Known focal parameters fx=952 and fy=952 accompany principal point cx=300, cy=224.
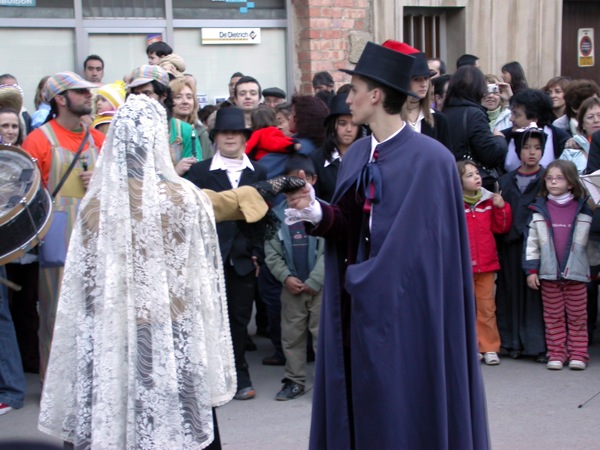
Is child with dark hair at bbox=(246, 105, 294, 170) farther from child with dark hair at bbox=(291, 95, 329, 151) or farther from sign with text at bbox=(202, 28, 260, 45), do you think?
sign with text at bbox=(202, 28, 260, 45)

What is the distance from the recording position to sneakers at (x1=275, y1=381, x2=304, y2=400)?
6.19m

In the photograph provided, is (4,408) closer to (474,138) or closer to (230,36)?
(474,138)

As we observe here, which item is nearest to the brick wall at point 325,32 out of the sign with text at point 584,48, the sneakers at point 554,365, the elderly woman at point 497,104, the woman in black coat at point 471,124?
the elderly woman at point 497,104

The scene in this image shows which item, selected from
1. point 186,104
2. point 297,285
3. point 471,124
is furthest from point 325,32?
point 297,285

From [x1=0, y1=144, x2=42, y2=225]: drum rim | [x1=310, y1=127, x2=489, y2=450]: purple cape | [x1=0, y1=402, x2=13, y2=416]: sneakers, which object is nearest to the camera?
[x1=310, y1=127, x2=489, y2=450]: purple cape

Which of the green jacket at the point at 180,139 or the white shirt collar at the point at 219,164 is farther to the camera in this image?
the green jacket at the point at 180,139

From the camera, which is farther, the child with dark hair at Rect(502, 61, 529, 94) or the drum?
the child with dark hair at Rect(502, 61, 529, 94)

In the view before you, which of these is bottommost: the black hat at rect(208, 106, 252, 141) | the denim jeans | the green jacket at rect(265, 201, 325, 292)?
the denim jeans

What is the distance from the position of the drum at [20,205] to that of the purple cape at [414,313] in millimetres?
2041

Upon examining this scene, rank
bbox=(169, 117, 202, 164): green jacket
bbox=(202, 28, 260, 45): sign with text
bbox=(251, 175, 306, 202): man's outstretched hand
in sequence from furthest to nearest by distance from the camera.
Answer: bbox=(202, 28, 260, 45): sign with text
bbox=(169, 117, 202, 164): green jacket
bbox=(251, 175, 306, 202): man's outstretched hand

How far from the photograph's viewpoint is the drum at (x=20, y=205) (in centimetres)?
501

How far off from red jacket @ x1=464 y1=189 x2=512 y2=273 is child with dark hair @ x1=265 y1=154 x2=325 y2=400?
121 centimetres

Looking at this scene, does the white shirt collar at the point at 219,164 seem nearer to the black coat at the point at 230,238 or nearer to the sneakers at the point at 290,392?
the black coat at the point at 230,238

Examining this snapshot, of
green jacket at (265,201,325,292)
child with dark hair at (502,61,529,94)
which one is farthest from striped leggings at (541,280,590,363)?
child with dark hair at (502,61,529,94)
